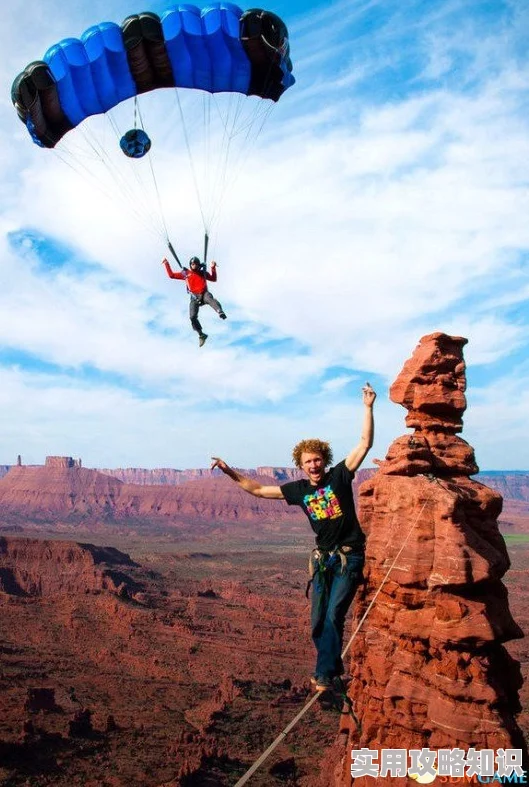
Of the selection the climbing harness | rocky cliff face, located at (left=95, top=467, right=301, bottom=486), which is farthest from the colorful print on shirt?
rocky cliff face, located at (left=95, top=467, right=301, bottom=486)

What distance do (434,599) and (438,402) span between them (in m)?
3.93

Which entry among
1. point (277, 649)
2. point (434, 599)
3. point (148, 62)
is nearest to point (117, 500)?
point (277, 649)

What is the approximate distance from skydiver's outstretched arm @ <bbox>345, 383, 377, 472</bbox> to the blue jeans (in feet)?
3.06

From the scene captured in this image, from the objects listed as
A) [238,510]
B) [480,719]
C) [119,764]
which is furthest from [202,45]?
[238,510]

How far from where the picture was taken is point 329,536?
5309mm

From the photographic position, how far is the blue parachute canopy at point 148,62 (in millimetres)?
10812

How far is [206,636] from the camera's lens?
106 feet

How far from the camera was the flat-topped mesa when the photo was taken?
36.7 ft

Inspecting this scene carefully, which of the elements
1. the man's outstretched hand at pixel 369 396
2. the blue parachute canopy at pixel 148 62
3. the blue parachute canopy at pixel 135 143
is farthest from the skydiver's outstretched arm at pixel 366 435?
the blue parachute canopy at pixel 135 143

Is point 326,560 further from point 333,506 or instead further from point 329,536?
point 333,506

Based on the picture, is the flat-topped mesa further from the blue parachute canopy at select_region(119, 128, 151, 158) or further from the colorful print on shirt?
the blue parachute canopy at select_region(119, 128, 151, 158)

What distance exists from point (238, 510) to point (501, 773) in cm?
11307

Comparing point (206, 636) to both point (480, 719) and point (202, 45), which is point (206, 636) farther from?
point (202, 45)

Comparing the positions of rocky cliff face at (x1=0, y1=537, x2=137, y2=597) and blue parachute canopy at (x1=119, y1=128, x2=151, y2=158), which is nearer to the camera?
blue parachute canopy at (x1=119, y1=128, x2=151, y2=158)
